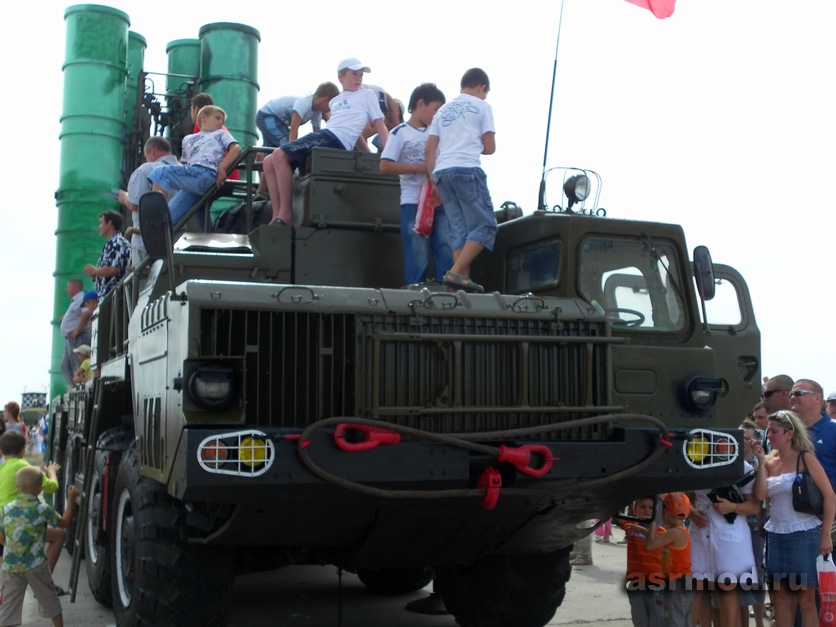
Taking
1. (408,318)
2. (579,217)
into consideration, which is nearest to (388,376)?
(408,318)

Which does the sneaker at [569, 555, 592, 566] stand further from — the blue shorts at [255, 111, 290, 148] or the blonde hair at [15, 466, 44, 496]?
the blonde hair at [15, 466, 44, 496]

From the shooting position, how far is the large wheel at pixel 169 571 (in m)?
5.04

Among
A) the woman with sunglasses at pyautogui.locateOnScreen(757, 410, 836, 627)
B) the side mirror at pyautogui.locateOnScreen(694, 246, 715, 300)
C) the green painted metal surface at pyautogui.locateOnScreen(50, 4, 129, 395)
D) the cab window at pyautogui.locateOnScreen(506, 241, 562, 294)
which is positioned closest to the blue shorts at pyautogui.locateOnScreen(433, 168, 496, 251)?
the cab window at pyautogui.locateOnScreen(506, 241, 562, 294)

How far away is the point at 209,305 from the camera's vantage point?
14.9 ft

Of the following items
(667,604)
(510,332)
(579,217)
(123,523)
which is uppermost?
(579,217)

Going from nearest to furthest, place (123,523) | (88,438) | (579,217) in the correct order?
(123,523), (579,217), (88,438)

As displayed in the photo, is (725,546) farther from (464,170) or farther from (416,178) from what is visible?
(416,178)

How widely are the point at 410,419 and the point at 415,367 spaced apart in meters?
0.24

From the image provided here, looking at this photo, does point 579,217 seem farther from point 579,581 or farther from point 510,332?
point 579,581

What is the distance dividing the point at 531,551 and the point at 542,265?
5.63 feet

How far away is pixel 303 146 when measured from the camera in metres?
7.08

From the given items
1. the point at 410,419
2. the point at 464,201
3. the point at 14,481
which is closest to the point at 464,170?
the point at 464,201

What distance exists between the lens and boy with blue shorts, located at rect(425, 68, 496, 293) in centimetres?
630

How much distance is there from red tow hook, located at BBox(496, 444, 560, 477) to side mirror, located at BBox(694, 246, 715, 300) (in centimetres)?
202
